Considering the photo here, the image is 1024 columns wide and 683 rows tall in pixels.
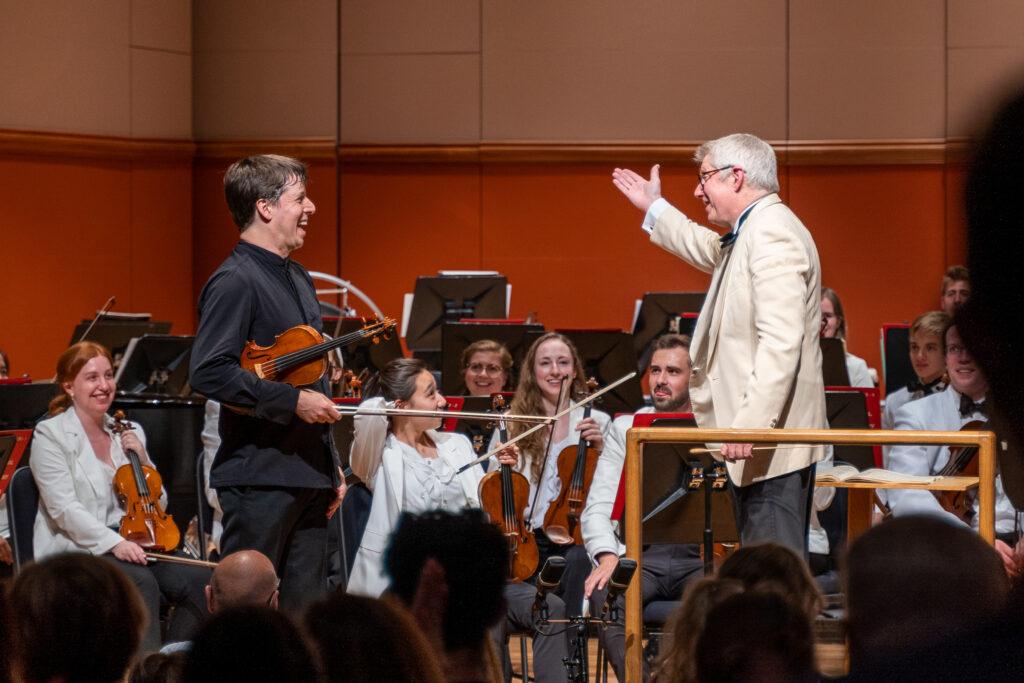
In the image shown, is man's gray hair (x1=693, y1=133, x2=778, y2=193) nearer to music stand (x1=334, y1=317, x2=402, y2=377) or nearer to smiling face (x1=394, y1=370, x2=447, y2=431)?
A: smiling face (x1=394, y1=370, x2=447, y2=431)

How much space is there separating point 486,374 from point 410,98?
4064 millimetres

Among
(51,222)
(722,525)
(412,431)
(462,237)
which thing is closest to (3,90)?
(51,222)

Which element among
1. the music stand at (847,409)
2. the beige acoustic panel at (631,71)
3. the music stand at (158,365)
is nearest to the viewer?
the music stand at (847,409)

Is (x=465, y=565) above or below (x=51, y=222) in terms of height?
below

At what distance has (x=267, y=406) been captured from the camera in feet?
10.1

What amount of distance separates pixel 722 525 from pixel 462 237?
6.22m

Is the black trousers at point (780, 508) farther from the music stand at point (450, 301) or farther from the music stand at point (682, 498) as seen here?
the music stand at point (450, 301)

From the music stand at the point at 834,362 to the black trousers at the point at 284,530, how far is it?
10.4ft

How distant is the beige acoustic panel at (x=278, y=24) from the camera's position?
366 inches

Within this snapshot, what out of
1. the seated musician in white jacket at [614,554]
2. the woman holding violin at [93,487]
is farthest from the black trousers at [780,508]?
the woman holding violin at [93,487]

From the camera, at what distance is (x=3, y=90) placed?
8.30 metres

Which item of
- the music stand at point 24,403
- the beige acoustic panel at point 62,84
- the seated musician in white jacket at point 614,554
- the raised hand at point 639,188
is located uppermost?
the beige acoustic panel at point 62,84

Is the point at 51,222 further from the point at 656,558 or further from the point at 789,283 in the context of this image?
the point at 789,283

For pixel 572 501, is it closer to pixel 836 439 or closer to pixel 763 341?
pixel 763 341
